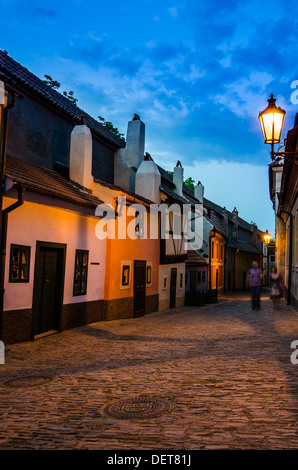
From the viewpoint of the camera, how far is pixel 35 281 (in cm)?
977

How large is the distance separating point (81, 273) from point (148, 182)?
720 centimetres

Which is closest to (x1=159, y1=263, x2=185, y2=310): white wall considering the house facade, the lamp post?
the house facade

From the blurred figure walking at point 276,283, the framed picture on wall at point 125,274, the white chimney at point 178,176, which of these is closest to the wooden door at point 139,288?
the framed picture on wall at point 125,274

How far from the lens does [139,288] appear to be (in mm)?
16000

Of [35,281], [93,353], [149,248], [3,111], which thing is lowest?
[93,353]

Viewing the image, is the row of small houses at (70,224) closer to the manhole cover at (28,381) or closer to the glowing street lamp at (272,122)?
the manhole cover at (28,381)

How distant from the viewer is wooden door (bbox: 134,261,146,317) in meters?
15.6

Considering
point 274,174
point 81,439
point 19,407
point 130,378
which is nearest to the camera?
point 81,439

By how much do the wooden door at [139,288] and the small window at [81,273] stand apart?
353 centimetres

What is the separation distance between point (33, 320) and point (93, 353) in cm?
218

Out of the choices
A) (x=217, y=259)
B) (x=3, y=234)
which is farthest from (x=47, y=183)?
(x=217, y=259)

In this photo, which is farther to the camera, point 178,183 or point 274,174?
point 274,174

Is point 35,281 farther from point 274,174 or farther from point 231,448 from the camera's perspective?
point 274,174

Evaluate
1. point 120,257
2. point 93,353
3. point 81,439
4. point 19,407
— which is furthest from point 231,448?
point 120,257
